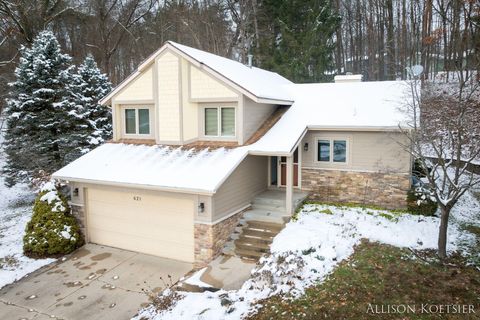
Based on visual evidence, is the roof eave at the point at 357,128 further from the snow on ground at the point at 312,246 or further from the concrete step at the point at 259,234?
the concrete step at the point at 259,234

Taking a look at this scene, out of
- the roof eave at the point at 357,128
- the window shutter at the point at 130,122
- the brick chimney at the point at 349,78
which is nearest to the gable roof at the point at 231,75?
the window shutter at the point at 130,122

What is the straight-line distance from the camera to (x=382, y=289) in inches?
310

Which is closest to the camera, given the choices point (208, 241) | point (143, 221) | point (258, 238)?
point (208, 241)

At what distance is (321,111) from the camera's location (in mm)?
13984

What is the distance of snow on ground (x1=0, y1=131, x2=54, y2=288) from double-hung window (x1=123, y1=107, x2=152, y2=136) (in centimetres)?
580

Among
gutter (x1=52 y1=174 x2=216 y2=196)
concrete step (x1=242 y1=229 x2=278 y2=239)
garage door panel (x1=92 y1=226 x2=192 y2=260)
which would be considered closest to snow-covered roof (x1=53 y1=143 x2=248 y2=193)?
gutter (x1=52 y1=174 x2=216 y2=196)

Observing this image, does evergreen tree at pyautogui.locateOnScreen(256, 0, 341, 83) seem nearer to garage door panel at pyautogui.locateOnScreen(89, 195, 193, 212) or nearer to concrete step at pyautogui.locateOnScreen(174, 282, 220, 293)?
garage door panel at pyautogui.locateOnScreen(89, 195, 193, 212)

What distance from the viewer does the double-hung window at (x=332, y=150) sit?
1319cm

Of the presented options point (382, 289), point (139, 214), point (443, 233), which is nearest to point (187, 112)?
point (139, 214)

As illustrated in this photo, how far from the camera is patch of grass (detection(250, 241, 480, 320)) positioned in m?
7.23

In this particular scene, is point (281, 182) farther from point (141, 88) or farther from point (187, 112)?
point (141, 88)

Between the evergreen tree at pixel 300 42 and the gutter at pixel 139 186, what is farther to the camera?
the evergreen tree at pixel 300 42

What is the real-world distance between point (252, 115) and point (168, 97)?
3204mm

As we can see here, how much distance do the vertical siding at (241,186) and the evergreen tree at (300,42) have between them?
11.4 metres
